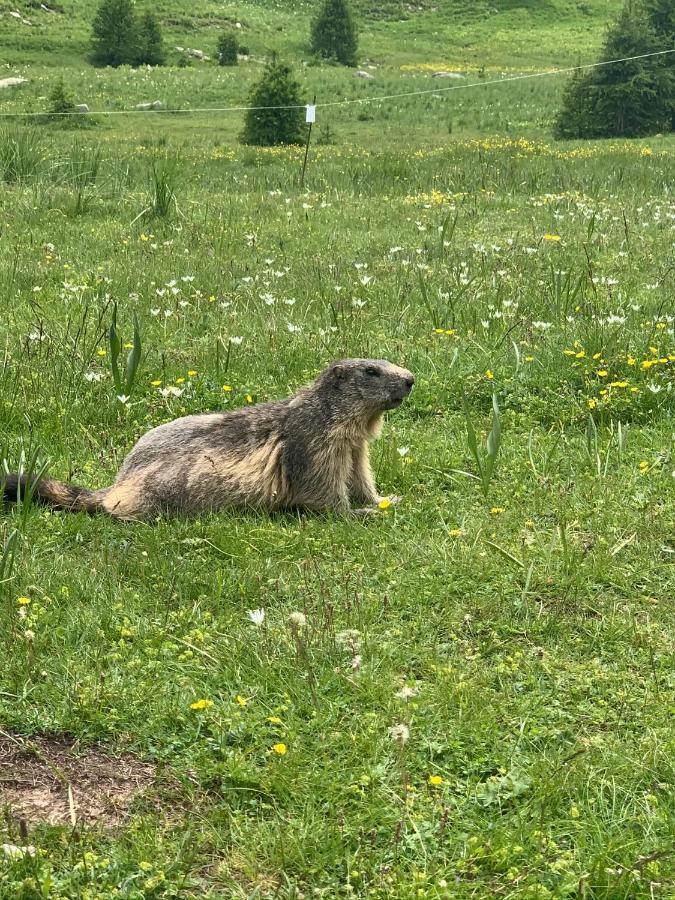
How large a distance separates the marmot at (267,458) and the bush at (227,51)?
1726 inches

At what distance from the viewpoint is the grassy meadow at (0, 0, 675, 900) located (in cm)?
343

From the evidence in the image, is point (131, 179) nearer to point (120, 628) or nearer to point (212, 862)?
point (120, 628)

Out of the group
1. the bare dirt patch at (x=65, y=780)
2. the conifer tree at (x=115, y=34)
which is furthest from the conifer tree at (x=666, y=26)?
the bare dirt patch at (x=65, y=780)

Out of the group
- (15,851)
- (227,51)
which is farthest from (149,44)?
(15,851)

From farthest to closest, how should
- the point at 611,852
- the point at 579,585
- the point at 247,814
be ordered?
the point at 579,585 → the point at 247,814 → the point at 611,852

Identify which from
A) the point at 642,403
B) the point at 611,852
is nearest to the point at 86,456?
the point at 642,403

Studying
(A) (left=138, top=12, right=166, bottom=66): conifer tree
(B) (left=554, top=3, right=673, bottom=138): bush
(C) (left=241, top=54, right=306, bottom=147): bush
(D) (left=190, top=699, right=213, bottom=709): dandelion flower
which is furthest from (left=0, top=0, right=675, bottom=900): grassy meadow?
(A) (left=138, top=12, right=166, bottom=66): conifer tree

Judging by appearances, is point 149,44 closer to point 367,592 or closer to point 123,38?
point 123,38

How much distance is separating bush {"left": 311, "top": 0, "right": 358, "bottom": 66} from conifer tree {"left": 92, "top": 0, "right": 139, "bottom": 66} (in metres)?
9.06

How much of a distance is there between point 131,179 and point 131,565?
12.0 m

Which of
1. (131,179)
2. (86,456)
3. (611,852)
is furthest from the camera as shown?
(131,179)

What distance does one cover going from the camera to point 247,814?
3605mm

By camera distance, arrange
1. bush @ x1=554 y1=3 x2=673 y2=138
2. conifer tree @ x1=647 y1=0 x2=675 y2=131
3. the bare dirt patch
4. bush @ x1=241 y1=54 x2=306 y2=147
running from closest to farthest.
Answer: the bare dirt patch, bush @ x1=241 y1=54 x2=306 y2=147, bush @ x1=554 y1=3 x2=673 y2=138, conifer tree @ x1=647 y1=0 x2=675 y2=131

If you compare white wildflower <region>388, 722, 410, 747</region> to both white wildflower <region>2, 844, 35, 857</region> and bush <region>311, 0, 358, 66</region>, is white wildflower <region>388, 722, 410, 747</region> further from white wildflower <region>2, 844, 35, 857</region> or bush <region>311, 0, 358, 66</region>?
bush <region>311, 0, 358, 66</region>
